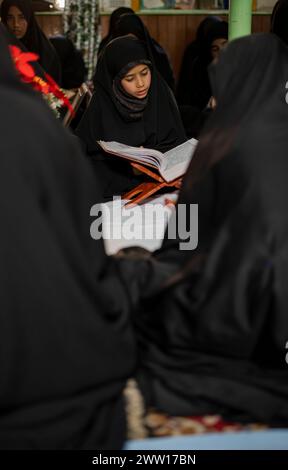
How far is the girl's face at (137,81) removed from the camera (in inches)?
99.3

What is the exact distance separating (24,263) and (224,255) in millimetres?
351

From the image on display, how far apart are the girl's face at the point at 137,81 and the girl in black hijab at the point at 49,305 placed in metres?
1.58

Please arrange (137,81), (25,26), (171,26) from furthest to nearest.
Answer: (171,26)
(25,26)
(137,81)

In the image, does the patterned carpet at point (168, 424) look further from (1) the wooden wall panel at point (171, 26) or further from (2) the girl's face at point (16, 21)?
(1) the wooden wall panel at point (171, 26)

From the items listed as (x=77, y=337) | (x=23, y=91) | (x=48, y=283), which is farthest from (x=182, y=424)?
(x=23, y=91)

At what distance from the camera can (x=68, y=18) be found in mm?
5078

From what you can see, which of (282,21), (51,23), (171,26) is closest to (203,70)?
(171,26)

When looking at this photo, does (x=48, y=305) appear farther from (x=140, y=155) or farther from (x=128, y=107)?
(x=128, y=107)

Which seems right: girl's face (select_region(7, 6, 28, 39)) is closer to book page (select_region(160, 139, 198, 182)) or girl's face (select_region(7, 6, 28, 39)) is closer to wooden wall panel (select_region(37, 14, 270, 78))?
wooden wall panel (select_region(37, 14, 270, 78))

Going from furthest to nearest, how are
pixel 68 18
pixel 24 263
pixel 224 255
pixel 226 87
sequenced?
1. pixel 68 18
2. pixel 226 87
3. pixel 224 255
4. pixel 24 263

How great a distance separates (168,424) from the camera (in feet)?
3.30

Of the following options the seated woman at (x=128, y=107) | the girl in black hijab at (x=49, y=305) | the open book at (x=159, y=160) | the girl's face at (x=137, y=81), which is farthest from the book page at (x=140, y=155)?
the girl in black hijab at (x=49, y=305)

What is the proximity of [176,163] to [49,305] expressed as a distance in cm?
111
